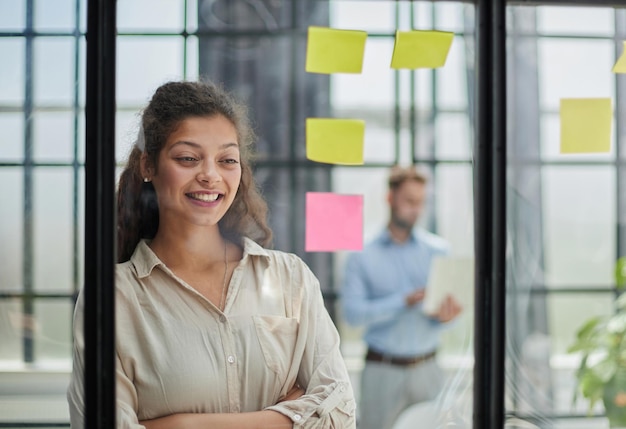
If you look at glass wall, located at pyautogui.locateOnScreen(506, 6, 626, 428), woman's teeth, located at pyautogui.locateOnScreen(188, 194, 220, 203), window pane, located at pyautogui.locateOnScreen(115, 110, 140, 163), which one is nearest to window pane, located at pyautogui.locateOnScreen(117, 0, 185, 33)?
window pane, located at pyautogui.locateOnScreen(115, 110, 140, 163)

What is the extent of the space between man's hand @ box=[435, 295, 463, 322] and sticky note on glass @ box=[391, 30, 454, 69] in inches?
28.8

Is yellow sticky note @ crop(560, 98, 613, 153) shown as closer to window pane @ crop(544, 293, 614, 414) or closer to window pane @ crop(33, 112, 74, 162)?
window pane @ crop(544, 293, 614, 414)

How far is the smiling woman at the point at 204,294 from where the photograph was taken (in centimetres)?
230

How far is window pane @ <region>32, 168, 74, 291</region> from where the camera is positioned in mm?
2332

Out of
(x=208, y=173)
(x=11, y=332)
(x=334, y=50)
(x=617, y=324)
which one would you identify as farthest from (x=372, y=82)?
(x=11, y=332)

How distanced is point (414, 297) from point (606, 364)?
744 mm

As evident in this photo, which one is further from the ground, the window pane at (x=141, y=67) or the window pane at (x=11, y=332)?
the window pane at (x=141, y=67)

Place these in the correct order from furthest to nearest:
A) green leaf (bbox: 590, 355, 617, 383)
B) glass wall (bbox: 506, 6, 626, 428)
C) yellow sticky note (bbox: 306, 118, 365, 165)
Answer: green leaf (bbox: 590, 355, 617, 383), glass wall (bbox: 506, 6, 626, 428), yellow sticky note (bbox: 306, 118, 365, 165)

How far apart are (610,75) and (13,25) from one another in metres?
1.89

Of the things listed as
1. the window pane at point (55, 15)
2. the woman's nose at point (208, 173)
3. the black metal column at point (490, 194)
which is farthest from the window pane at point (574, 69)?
the window pane at point (55, 15)

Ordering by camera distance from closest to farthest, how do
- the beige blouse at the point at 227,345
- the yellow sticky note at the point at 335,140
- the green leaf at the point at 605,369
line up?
the beige blouse at the point at 227,345, the yellow sticky note at the point at 335,140, the green leaf at the point at 605,369

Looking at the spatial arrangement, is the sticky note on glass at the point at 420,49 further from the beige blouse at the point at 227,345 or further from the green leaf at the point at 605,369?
the green leaf at the point at 605,369

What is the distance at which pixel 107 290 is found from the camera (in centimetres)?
232

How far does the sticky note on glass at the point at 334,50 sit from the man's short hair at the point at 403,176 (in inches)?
12.9
